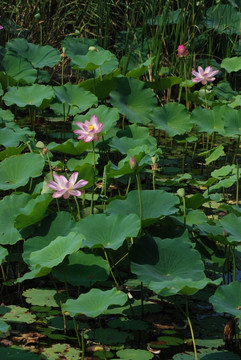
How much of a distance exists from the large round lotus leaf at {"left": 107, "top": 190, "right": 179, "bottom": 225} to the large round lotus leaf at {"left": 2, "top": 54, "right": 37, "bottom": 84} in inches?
67.1

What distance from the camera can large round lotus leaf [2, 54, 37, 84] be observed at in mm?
3854

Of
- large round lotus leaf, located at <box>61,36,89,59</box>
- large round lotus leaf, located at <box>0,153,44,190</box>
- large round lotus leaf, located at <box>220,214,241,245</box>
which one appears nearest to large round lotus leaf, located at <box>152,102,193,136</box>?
large round lotus leaf, located at <box>61,36,89,59</box>

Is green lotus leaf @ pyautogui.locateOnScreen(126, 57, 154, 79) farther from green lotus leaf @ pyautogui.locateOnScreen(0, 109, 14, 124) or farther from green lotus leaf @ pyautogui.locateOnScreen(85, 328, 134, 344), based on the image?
green lotus leaf @ pyautogui.locateOnScreen(85, 328, 134, 344)

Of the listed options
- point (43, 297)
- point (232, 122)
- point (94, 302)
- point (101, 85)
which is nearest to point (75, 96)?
point (101, 85)

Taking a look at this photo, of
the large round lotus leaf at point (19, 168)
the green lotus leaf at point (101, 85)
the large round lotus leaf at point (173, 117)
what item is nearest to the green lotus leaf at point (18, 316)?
the large round lotus leaf at point (19, 168)

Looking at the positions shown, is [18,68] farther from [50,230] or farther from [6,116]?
[50,230]

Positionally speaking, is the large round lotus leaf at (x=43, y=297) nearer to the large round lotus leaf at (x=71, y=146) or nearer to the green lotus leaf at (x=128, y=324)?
the green lotus leaf at (x=128, y=324)

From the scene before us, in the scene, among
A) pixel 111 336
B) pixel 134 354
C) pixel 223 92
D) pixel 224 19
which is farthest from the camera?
pixel 224 19

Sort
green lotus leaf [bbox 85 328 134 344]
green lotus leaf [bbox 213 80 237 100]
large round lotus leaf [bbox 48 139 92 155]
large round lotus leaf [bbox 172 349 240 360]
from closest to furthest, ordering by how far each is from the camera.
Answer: large round lotus leaf [bbox 172 349 240 360] < green lotus leaf [bbox 85 328 134 344] < large round lotus leaf [bbox 48 139 92 155] < green lotus leaf [bbox 213 80 237 100]

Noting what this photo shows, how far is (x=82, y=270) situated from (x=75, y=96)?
1.62 meters

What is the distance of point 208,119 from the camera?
3.56 metres

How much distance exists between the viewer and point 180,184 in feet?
10.4

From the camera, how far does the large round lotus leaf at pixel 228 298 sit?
1853 mm

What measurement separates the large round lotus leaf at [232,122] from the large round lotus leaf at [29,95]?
90 centimetres
